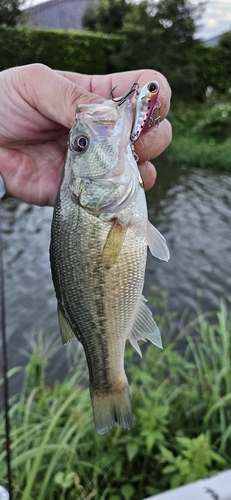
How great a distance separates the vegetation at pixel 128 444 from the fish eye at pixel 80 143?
1549mm

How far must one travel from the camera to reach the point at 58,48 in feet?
55.7

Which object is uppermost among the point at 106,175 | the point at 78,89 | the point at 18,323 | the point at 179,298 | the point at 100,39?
the point at 100,39

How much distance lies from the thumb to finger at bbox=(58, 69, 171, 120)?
0.60ft

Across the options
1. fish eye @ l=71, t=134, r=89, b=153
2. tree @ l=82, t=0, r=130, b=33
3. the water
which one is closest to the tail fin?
fish eye @ l=71, t=134, r=89, b=153

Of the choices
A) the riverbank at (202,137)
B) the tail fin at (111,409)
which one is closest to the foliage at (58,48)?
the riverbank at (202,137)

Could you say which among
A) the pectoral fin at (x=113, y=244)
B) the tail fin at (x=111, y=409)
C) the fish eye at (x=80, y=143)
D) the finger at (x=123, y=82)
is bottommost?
the tail fin at (x=111, y=409)

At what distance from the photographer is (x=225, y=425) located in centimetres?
270

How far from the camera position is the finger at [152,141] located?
5.16ft

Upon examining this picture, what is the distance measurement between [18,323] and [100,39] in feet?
57.0

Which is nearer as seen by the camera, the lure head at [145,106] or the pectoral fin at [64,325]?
the lure head at [145,106]

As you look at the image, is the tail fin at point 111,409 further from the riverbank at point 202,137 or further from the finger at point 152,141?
the riverbank at point 202,137

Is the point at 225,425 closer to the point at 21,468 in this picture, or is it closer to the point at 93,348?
the point at 21,468

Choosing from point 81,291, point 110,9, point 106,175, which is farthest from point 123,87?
point 110,9

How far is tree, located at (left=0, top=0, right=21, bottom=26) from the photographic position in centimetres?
1417
